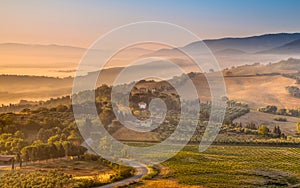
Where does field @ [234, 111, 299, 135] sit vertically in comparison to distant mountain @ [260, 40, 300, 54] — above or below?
below

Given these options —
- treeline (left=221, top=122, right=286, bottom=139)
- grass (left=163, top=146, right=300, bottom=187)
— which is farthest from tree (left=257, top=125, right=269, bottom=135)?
grass (left=163, top=146, right=300, bottom=187)

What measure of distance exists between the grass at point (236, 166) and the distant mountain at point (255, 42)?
31261 mm

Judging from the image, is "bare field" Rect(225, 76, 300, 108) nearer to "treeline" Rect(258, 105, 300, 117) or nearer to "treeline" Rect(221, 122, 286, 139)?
"treeline" Rect(258, 105, 300, 117)

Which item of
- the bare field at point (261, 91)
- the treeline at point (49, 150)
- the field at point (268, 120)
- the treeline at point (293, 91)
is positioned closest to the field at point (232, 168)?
the treeline at point (49, 150)

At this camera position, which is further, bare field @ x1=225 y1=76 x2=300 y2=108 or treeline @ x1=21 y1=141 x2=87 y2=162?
bare field @ x1=225 y1=76 x2=300 y2=108

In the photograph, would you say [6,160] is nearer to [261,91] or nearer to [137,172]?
[137,172]

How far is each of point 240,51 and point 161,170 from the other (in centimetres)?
5653

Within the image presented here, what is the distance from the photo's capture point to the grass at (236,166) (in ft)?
53.9

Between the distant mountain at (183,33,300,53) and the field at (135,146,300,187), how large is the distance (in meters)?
31.1

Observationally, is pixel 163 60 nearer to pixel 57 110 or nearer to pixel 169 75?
pixel 169 75

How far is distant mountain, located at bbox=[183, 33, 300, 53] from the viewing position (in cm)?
5708

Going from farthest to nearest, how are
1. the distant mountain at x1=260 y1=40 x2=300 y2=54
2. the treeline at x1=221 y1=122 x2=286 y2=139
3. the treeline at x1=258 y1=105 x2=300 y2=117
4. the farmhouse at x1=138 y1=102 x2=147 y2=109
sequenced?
1. the distant mountain at x1=260 y1=40 x2=300 y2=54
2. the treeline at x1=258 y1=105 x2=300 y2=117
3. the farmhouse at x1=138 y1=102 x2=147 y2=109
4. the treeline at x1=221 y1=122 x2=286 y2=139

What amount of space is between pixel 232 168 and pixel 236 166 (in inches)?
19.0

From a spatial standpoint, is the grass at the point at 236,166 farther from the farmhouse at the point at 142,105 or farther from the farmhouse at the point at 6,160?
the farmhouse at the point at 142,105
